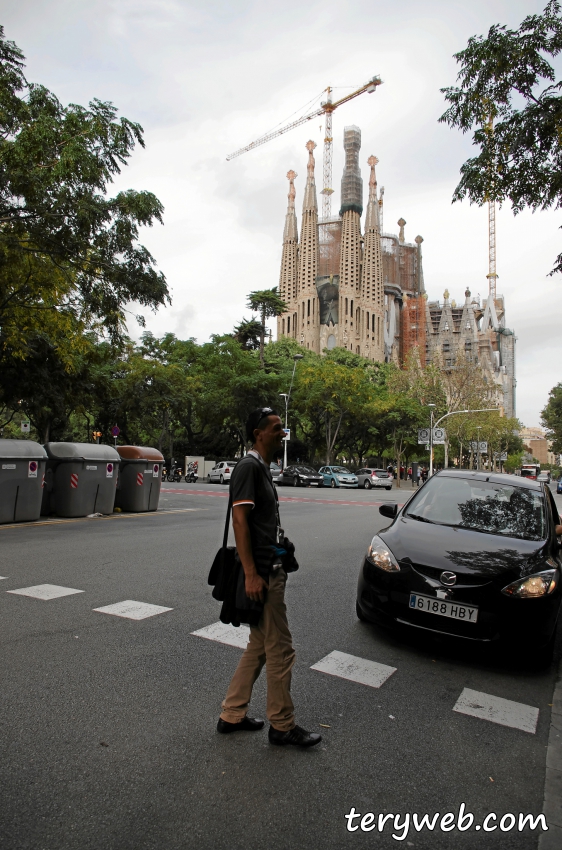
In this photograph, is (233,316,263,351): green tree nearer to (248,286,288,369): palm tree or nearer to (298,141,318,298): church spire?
(248,286,288,369): palm tree

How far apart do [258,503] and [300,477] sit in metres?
36.7

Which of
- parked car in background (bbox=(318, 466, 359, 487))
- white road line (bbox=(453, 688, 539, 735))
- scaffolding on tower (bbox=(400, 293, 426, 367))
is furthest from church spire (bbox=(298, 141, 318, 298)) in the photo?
white road line (bbox=(453, 688, 539, 735))

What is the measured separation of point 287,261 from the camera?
11688 cm

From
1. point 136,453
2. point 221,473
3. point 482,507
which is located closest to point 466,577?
point 482,507

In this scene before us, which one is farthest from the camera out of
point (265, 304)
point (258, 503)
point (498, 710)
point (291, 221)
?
point (291, 221)

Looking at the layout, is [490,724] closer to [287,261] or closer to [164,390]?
[164,390]

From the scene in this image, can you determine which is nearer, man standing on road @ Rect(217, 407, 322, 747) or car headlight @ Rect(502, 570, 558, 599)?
man standing on road @ Rect(217, 407, 322, 747)

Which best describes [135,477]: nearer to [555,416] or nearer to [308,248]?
[555,416]

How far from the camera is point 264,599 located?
3180mm

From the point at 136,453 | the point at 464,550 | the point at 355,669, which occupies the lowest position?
the point at 355,669

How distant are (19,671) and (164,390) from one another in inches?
1328

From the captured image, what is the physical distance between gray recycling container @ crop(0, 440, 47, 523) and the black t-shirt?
32.3 ft

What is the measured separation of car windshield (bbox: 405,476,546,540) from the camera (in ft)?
18.0

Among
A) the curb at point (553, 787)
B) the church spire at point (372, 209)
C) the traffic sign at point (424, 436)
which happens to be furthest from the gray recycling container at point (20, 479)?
the church spire at point (372, 209)
